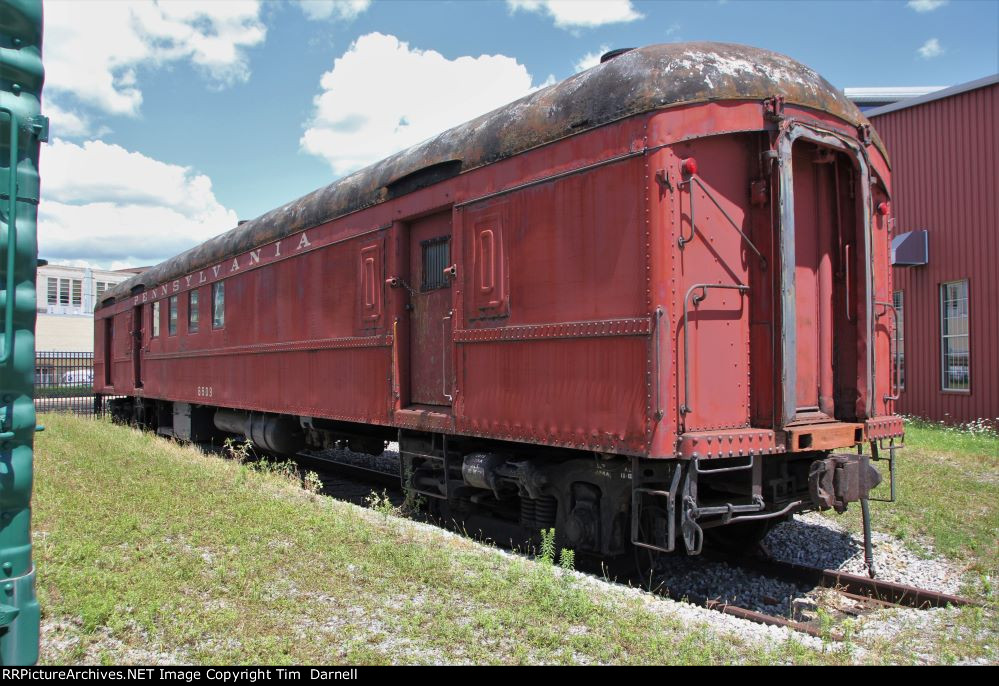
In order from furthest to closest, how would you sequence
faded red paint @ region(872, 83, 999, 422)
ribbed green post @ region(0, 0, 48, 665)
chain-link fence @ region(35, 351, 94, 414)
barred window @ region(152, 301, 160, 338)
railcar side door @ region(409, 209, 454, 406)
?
1. chain-link fence @ region(35, 351, 94, 414)
2. barred window @ region(152, 301, 160, 338)
3. faded red paint @ region(872, 83, 999, 422)
4. railcar side door @ region(409, 209, 454, 406)
5. ribbed green post @ region(0, 0, 48, 665)

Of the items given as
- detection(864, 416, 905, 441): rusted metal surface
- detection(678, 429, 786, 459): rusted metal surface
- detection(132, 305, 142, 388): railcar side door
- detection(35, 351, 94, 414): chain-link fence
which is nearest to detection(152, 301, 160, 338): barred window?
detection(132, 305, 142, 388): railcar side door

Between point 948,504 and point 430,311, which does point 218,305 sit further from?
point 948,504

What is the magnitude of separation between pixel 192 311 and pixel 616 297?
10.6 m

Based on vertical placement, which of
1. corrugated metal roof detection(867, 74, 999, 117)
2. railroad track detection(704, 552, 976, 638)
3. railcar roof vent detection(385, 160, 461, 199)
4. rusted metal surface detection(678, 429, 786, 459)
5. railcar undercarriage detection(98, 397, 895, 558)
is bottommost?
railroad track detection(704, 552, 976, 638)

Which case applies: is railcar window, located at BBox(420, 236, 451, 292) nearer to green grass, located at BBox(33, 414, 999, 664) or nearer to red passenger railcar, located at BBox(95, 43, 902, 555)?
red passenger railcar, located at BBox(95, 43, 902, 555)

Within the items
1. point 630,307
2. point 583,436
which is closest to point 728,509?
point 583,436

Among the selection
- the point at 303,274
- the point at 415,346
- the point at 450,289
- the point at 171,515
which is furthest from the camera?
the point at 303,274

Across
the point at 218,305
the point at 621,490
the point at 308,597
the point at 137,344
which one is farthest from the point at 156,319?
the point at 621,490

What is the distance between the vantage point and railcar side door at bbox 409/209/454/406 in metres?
6.76

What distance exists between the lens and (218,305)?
1202cm

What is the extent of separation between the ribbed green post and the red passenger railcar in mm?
3341

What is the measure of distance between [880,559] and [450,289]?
4.40 meters

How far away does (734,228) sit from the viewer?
505cm

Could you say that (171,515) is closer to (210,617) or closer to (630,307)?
(210,617)
